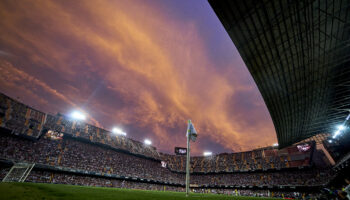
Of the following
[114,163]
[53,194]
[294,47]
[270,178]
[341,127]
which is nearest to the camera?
[53,194]

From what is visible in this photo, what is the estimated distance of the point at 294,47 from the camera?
1359 cm

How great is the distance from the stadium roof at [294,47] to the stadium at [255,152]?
3.2 inches

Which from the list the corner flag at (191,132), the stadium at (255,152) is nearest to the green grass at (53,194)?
the stadium at (255,152)

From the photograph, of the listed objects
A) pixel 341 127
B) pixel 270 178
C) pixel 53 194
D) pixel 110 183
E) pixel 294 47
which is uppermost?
pixel 294 47

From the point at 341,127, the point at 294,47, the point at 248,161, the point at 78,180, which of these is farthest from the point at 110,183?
the point at 341,127

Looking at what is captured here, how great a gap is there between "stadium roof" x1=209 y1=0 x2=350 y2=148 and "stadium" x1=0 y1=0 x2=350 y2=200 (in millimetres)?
81

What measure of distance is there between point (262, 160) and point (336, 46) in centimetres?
4126

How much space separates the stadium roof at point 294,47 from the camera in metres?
10.9

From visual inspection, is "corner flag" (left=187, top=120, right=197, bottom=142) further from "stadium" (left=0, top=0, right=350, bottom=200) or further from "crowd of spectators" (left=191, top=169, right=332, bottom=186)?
"crowd of spectators" (left=191, top=169, right=332, bottom=186)

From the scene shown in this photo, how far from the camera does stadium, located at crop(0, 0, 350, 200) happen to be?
11.1m

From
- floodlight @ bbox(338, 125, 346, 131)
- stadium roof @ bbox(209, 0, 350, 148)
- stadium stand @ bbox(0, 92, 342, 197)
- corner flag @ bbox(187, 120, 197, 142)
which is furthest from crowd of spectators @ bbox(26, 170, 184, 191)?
floodlight @ bbox(338, 125, 346, 131)

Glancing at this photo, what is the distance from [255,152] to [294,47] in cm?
4438

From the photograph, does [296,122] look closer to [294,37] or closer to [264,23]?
[294,37]

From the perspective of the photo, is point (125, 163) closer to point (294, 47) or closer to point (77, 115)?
point (77, 115)
